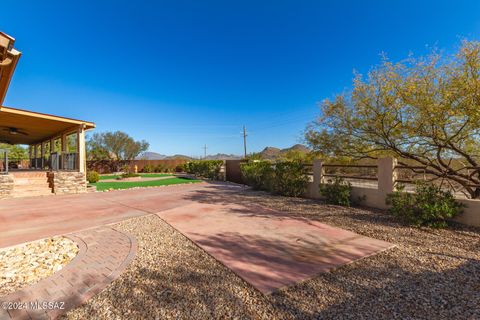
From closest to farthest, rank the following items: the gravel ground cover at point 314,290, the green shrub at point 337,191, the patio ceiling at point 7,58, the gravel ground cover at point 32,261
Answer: the gravel ground cover at point 314,290, the gravel ground cover at point 32,261, the patio ceiling at point 7,58, the green shrub at point 337,191

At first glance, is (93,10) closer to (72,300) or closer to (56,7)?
(56,7)

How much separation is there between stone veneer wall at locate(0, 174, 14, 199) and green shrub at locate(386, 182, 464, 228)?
13.9 meters

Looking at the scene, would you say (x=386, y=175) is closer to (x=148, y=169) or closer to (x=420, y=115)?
(x=420, y=115)

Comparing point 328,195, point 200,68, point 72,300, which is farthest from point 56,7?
point 328,195

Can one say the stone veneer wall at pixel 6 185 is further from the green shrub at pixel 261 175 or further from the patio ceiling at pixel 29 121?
the green shrub at pixel 261 175

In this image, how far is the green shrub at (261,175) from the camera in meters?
10.2

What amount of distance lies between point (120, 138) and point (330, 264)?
32578mm

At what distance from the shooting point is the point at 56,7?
9266mm

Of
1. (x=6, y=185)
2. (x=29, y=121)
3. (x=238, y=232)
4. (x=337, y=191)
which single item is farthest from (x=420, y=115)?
(x=29, y=121)

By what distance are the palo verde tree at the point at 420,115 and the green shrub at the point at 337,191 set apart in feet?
3.26

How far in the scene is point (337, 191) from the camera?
287 inches

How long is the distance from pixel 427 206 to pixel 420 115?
224 centimetres

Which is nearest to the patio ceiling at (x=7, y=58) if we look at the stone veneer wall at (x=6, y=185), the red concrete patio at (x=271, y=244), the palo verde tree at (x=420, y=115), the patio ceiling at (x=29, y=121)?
the red concrete patio at (x=271, y=244)

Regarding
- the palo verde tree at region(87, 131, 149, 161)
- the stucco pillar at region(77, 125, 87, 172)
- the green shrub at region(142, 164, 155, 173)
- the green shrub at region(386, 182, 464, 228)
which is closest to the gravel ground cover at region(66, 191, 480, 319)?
the green shrub at region(386, 182, 464, 228)
